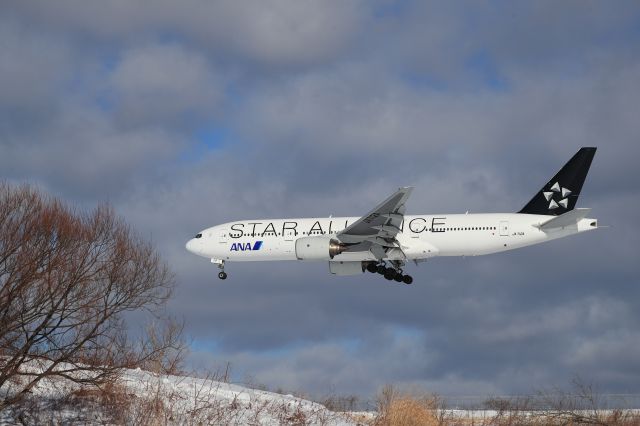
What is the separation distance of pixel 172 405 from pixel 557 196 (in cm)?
3039

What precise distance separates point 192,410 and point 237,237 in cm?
2432

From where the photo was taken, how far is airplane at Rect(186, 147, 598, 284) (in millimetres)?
45469

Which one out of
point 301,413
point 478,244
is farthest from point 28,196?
point 478,244

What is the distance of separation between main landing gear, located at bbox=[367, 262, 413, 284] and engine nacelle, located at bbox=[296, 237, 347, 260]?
445cm

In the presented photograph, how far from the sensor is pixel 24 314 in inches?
1182

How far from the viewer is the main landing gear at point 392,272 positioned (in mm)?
48812

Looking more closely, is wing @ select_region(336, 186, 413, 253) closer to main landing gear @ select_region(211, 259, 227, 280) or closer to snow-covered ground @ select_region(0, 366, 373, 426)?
main landing gear @ select_region(211, 259, 227, 280)

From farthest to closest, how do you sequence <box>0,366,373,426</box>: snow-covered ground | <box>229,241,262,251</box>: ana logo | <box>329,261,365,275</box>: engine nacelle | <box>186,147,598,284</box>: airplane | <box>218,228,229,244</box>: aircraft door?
<box>218,228,229,244</box>: aircraft door, <box>329,261,365,275</box>: engine nacelle, <box>229,241,262,251</box>: ana logo, <box>186,147,598,284</box>: airplane, <box>0,366,373,426</box>: snow-covered ground

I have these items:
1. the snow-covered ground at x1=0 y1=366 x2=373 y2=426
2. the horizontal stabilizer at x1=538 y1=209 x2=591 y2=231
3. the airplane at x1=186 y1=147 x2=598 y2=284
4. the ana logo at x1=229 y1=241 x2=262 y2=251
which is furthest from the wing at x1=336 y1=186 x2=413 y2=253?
the snow-covered ground at x1=0 y1=366 x2=373 y2=426

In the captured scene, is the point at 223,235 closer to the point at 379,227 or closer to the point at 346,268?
the point at 346,268

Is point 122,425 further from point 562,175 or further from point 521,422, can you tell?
point 562,175

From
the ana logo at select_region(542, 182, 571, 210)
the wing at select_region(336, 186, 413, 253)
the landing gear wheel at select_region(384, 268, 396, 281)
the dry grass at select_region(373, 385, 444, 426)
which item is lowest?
the dry grass at select_region(373, 385, 444, 426)

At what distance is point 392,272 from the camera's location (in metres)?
49.2

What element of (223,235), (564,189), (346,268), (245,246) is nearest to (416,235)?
(346,268)
